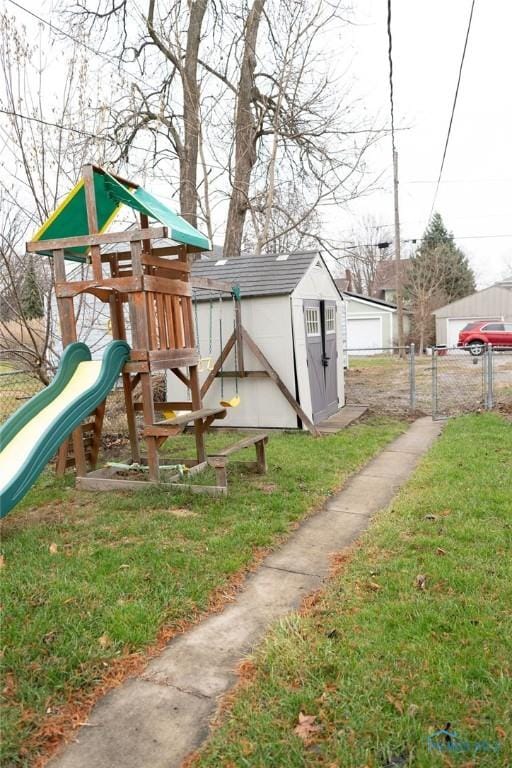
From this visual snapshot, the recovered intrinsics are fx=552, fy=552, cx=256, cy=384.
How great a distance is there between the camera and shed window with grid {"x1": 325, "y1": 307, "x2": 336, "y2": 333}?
33.3 feet

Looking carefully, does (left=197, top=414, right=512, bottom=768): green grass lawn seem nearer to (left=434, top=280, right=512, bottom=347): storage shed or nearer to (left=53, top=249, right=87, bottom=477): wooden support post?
(left=53, top=249, right=87, bottom=477): wooden support post

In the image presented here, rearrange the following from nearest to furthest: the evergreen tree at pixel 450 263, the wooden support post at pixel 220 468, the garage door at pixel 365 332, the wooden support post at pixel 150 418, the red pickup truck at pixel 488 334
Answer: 1. the wooden support post at pixel 220 468
2. the wooden support post at pixel 150 418
3. the red pickup truck at pixel 488 334
4. the garage door at pixel 365 332
5. the evergreen tree at pixel 450 263

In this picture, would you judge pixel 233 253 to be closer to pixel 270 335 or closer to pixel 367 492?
pixel 270 335

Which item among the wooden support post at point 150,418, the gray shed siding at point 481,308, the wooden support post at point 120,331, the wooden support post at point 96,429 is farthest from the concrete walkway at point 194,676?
the gray shed siding at point 481,308

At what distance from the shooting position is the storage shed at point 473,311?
32.3m

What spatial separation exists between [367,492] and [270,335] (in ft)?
12.0

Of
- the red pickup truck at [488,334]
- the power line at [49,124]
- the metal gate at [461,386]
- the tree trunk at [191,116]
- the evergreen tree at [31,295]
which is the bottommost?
the metal gate at [461,386]

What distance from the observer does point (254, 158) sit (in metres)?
14.6

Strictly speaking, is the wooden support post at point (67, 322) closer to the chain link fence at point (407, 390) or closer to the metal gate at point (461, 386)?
the chain link fence at point (407, 390)

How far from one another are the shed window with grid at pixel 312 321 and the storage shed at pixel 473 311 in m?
24.7

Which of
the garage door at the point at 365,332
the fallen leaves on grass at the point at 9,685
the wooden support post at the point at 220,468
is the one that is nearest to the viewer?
the fallen leaves on grass at the point at 9,685

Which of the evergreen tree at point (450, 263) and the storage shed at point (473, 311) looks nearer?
the storage shed at point (473, 311)

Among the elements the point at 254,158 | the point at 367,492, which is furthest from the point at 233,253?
the point at 367,492

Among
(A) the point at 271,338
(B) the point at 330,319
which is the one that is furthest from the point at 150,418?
(B) the point at 330,319
